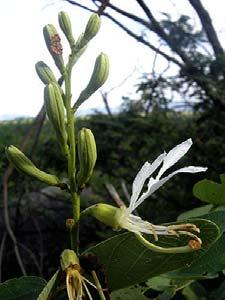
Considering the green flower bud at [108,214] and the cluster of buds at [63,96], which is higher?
the cluster of buds at [63,96]

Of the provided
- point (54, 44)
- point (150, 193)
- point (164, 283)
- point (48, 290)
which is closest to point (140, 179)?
point (150, 193)

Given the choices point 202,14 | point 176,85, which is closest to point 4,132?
point 176,85

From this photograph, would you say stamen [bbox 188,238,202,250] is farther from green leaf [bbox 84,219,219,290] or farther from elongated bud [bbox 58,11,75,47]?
elongated bud [bbox 58,11,75,47]

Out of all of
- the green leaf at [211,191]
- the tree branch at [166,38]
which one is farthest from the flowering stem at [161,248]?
the tree branch at [166,38]

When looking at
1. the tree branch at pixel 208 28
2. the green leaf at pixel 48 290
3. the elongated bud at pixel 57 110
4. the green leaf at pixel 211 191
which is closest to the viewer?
the green leaf at pixel 48 290

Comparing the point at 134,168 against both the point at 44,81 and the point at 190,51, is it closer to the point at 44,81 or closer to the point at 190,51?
the point at 190,51

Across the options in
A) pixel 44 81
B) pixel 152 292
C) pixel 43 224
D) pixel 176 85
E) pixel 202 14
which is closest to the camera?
pixel 44 81

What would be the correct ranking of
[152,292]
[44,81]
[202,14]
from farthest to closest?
1. [202,14]
2. [152,292]
3. [44,81]

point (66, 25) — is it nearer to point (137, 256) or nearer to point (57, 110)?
point (57, 110)

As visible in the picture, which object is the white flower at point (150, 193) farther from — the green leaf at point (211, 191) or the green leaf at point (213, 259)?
the green leaf at point (211, 191)
